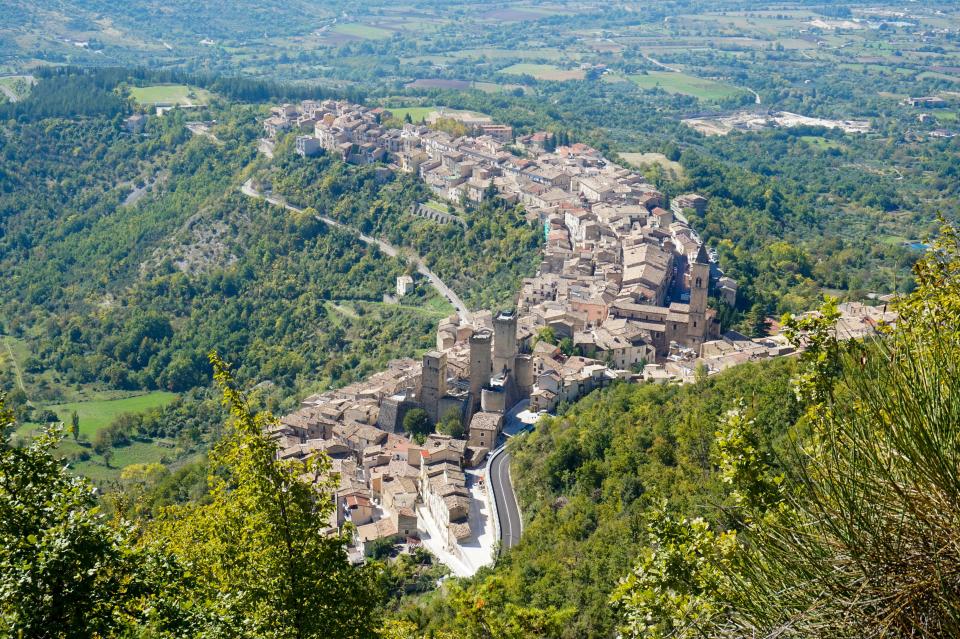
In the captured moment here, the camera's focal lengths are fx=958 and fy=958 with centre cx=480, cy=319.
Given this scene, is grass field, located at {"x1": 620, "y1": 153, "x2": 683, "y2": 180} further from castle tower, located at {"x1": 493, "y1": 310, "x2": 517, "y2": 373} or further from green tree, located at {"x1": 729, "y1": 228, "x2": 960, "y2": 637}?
green tree, located at {"x1": 729, "y1": 228, "x2": 960, "y2": 637}

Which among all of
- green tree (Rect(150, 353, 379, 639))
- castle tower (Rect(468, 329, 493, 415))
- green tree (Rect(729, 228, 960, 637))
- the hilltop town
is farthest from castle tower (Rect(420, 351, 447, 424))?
green tree (Rect(729, 228, 960, 637))

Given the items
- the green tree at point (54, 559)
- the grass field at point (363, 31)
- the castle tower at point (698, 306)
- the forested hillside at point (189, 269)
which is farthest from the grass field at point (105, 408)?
the grass field at point (363, 31)

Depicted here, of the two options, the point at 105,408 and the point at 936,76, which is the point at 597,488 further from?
the point at 936,76

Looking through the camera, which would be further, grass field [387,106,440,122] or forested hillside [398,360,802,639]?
grass field [387,106,440,122]

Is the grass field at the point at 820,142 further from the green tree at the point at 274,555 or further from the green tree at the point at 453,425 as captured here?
the green tree at the point at 274,555

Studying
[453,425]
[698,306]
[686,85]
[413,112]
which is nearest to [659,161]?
[413,112]

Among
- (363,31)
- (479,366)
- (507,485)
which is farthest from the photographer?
(363,31)

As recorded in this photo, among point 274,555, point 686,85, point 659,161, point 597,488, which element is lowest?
point 686,85
